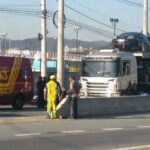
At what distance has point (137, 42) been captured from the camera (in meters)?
37.8

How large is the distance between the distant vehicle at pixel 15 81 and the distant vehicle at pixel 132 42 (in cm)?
770

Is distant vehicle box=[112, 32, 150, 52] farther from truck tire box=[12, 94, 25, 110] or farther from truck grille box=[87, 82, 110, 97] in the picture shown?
truck tire box=[12, 94, 25, 110]

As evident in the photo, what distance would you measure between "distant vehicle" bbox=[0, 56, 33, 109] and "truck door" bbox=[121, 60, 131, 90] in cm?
509

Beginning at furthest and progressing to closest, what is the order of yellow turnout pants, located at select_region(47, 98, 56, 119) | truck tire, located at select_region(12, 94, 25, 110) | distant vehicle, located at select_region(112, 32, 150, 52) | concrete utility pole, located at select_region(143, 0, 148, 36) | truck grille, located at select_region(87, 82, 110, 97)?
concrete utility pole, located at select_region(143, 0, 148, 36) → distant vehicle, located at select_region(112, 32, 150, 52) → truck grille, located at select_region(87, 82, 110, 97) → truck tire, located at select_region(12, 94, 25, 110) → yellow turnout pants, located at select_region(47, 98, 56, 119)

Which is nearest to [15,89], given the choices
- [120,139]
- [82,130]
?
[82,130]

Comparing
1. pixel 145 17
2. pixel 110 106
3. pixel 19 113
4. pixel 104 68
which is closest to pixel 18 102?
pixel 19 113

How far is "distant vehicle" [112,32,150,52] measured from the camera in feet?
123

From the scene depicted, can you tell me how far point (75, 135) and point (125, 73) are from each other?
663 inches

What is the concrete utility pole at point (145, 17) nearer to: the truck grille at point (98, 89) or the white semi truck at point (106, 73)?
the white semi truck at point (106, 73)

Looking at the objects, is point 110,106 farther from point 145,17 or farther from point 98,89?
point 145,17

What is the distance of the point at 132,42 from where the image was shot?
37.8 metres

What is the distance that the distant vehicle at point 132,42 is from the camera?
123 feet

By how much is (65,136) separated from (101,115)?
10.0m

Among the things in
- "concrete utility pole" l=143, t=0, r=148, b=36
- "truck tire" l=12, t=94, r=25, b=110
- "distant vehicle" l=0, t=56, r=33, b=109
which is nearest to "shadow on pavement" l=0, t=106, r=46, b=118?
"distant vehicle" l=0, t=56, r=33, b=109
